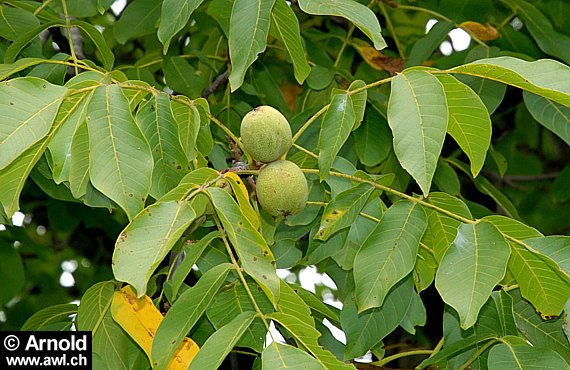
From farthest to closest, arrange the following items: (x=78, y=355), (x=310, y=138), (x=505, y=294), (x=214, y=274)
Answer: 1. (x=310, y=138)
2. (x=78, y=355)
3. (x=505, y=294)
4. (x=214, y=274)

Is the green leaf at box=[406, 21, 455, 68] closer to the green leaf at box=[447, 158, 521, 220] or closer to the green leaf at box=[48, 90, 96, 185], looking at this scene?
the green leaf at box=[447, 158, 521, 220]

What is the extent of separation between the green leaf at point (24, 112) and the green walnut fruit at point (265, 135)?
364mm

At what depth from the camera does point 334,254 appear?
193cm

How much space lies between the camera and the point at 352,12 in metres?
1.46

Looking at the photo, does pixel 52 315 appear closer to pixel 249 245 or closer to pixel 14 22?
pixel 14 22

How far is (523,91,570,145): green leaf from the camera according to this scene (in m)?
2.21

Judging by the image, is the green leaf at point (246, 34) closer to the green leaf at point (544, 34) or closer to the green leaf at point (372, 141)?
the green leaf at point (372, 141)

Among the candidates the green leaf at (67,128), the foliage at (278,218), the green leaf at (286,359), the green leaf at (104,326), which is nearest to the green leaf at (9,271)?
the foliage at (278,218)

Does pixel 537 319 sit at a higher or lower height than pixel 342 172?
lower

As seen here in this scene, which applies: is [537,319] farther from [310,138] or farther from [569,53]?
[569,53]

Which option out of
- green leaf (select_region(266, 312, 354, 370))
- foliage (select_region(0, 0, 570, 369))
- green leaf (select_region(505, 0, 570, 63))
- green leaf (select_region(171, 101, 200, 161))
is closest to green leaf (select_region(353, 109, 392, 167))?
foliage (select_region(0, 0, 570, 369))

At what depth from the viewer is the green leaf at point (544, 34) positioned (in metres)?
2.51

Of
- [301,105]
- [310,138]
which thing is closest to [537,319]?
[310,138]

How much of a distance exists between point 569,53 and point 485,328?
4.04 feet
